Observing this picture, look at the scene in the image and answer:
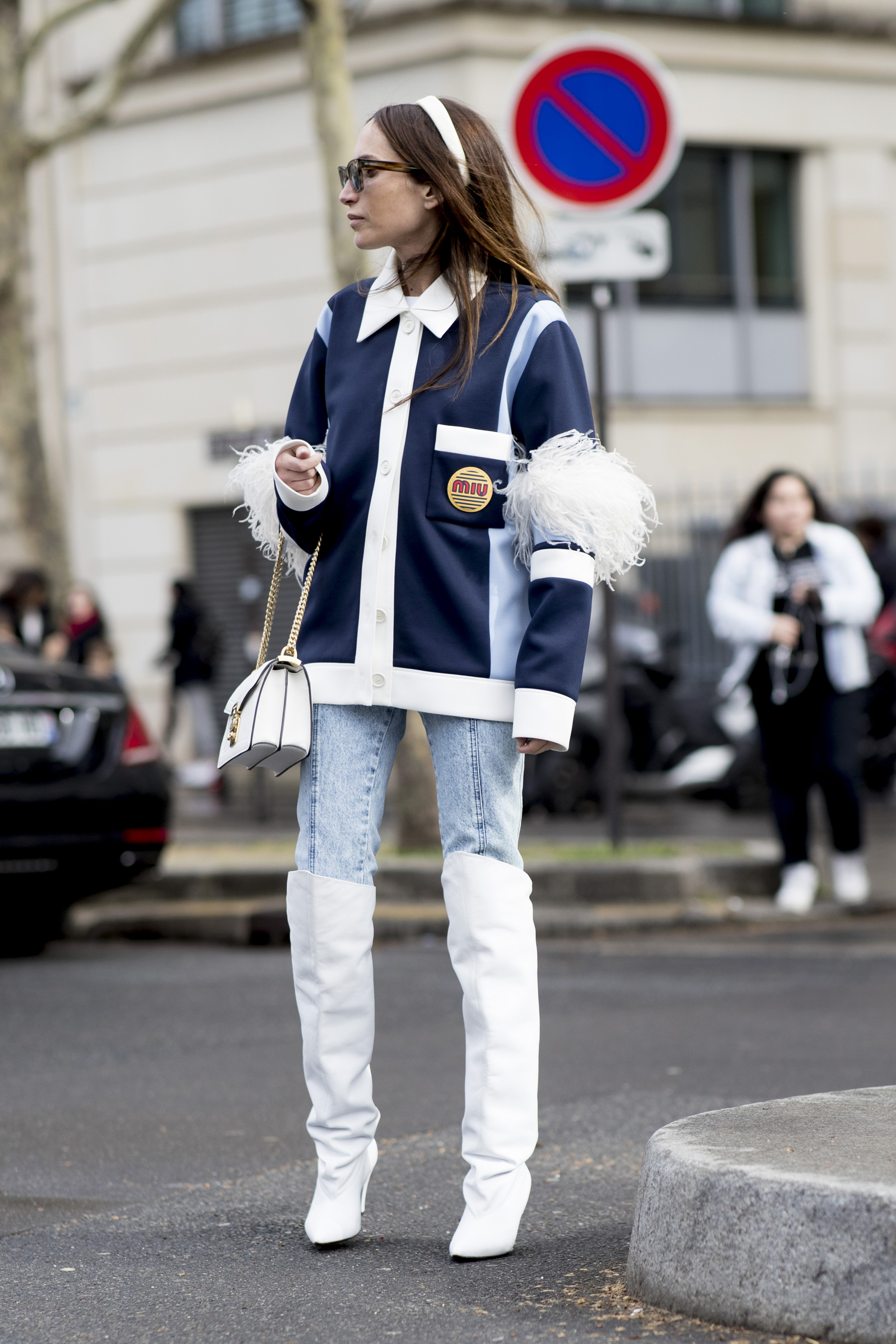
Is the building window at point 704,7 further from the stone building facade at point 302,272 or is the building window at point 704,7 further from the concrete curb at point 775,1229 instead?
the concrete curb at point 775,1229

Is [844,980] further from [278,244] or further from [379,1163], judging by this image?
[278,244]

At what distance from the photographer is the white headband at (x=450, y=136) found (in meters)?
3.47

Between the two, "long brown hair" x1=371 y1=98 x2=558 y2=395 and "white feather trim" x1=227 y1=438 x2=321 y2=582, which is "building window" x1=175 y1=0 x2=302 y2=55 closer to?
"white feather trim" x1=227 y1=438 x2=321 y2=582

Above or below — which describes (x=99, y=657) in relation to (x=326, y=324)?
below

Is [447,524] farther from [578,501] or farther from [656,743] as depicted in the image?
[656,743]

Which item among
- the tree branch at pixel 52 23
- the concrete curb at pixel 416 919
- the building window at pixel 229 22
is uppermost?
the building window at pixel 229 22

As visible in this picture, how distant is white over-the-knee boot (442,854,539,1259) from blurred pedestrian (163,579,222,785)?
526 inches

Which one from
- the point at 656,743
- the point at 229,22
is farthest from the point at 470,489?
the point at 229,22

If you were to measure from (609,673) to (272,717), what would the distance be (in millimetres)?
5366

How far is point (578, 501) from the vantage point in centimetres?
338

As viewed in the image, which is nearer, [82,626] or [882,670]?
[882,670]

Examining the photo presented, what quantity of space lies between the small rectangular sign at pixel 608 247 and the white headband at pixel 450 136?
15.7 feet

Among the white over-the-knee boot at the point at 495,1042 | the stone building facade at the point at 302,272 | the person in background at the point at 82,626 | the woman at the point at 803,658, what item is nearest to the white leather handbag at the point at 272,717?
the white over-the-knee boot at the point at 495,1042

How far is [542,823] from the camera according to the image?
12.5m
